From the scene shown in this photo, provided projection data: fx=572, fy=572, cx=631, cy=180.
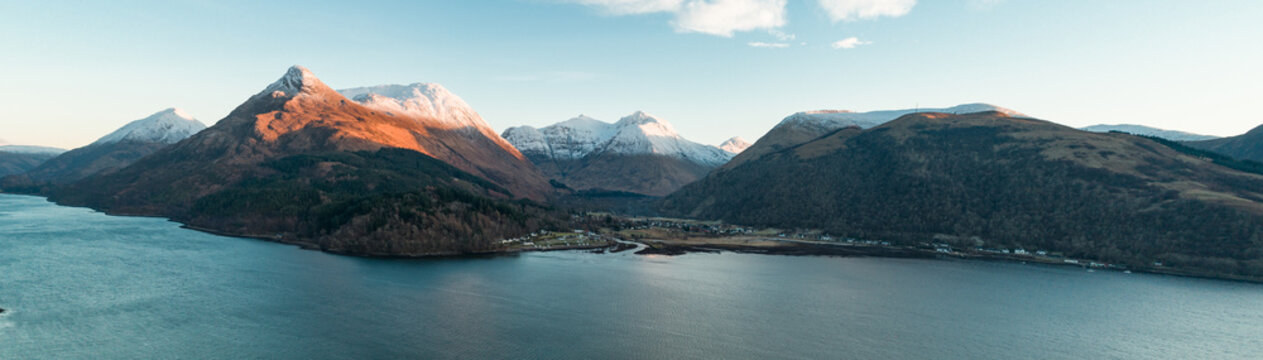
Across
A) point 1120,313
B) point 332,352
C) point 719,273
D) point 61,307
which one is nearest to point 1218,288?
point 1120,313

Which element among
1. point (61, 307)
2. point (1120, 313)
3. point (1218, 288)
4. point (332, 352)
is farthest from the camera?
point (1218, 288)

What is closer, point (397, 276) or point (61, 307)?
point (61, 307)

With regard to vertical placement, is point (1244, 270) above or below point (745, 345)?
above

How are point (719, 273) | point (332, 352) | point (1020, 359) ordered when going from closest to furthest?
1. point (332, 352)
2. point (1020, 359)
3. point (719, 273)

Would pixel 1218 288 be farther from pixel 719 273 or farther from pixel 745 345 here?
pixel 745 345

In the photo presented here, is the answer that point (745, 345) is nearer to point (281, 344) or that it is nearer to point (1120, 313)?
point (281, 344)

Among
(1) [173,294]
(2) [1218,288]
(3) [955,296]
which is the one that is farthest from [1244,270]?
(1) [173,294]
